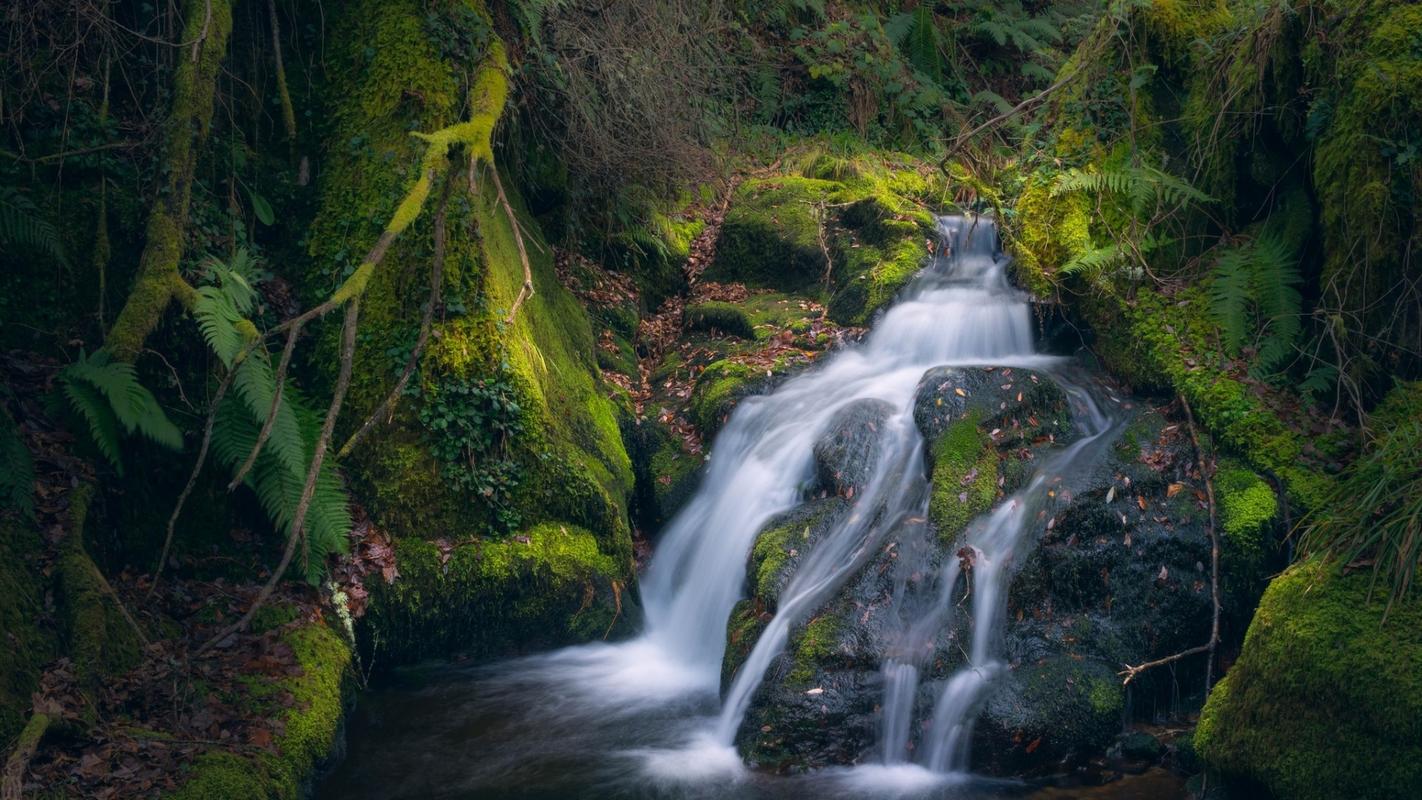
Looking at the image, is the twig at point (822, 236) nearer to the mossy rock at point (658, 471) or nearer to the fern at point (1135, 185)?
the fern at point (1135, 185)

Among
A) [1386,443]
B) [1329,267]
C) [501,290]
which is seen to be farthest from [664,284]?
[1386,443]

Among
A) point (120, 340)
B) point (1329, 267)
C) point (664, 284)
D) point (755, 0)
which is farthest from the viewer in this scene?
point (755, 0)

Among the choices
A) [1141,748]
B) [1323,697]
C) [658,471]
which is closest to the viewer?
[1323,697]

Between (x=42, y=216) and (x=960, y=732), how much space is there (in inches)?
253

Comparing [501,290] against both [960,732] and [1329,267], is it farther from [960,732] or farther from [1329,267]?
[1329,267]

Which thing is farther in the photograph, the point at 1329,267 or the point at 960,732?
the point at 1329,267

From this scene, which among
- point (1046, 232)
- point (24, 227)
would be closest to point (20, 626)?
point (24, 227)

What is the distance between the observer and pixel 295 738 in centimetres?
534

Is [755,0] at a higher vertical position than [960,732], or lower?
higher

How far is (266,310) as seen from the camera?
22.8 ft

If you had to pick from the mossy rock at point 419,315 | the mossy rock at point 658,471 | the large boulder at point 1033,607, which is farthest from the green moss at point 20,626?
the mossy rock at point 658,471

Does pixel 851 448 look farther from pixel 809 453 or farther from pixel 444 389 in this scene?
pixel 444 389

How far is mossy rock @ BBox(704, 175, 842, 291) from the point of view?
1093 cm

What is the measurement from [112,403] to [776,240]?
7.26m
